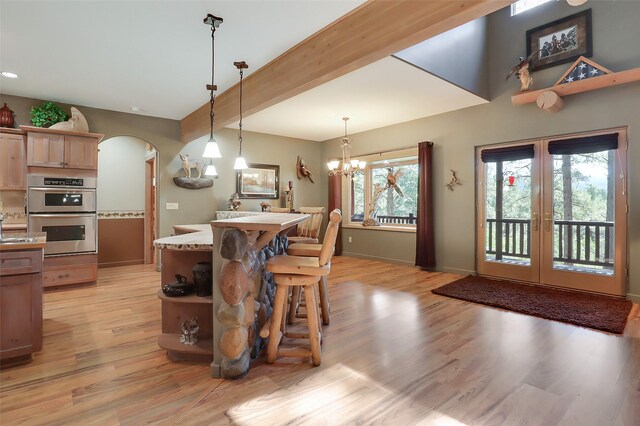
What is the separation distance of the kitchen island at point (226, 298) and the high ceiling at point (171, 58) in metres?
1.67

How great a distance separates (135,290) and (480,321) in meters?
4.28

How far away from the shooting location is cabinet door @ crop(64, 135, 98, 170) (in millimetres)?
4301

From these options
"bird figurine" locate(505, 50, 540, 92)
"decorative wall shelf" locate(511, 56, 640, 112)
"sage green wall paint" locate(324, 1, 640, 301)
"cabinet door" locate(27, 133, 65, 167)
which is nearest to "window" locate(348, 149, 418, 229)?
"sage green wall paint" locate(324, 1, 640, 301)

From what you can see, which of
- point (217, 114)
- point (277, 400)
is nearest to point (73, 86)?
point (217, 114)

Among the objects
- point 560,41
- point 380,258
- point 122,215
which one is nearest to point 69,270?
point 122,215

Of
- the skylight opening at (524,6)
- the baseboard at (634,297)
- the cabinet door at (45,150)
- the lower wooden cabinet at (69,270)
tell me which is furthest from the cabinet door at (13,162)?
the baseboard at (634,297)

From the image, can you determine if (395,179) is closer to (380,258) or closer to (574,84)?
(380,258)

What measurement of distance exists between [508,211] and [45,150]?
661cm

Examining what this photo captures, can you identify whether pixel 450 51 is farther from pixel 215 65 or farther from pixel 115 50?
pixel 115 50

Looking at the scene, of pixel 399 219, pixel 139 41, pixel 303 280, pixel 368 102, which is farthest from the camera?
pixel 399 219

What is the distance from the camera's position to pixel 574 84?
3914mm

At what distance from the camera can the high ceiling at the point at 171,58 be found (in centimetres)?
247

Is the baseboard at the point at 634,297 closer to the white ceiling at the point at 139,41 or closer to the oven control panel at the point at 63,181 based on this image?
the white ceiling at the point at 139,41

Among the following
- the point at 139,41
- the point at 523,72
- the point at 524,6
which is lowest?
the point at 139,41
